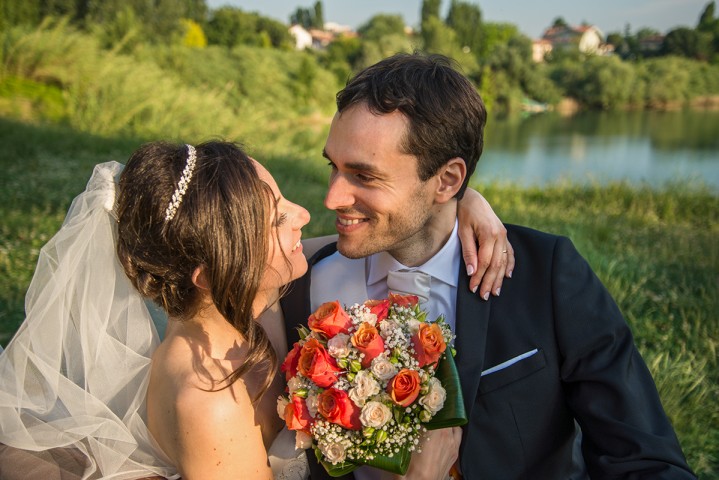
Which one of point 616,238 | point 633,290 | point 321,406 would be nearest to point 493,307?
point 321,406

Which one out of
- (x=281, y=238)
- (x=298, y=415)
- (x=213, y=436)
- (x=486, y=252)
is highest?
(x=281, y=238)

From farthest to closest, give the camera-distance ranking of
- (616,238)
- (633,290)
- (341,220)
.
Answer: (616,238) → (633,290) → (341,220)

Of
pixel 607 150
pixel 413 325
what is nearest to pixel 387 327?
Result: pixel 413 325

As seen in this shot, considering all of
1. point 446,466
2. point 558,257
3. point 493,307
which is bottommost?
point 446,466

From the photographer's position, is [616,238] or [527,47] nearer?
[616,238]

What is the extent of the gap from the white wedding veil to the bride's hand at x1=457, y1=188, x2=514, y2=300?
4.78 feet

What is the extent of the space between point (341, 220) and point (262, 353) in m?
0.68

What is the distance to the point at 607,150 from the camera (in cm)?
2559

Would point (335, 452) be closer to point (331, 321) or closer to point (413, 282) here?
point (331, 321)

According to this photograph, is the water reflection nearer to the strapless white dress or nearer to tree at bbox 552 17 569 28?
the strapless white dress

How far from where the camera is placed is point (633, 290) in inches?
233

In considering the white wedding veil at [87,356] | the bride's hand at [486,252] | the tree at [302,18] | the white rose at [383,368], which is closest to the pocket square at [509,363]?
the bride's hand at [486,252]

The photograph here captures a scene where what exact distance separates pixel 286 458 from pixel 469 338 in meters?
0.89

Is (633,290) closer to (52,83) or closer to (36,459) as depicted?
(36,459)
